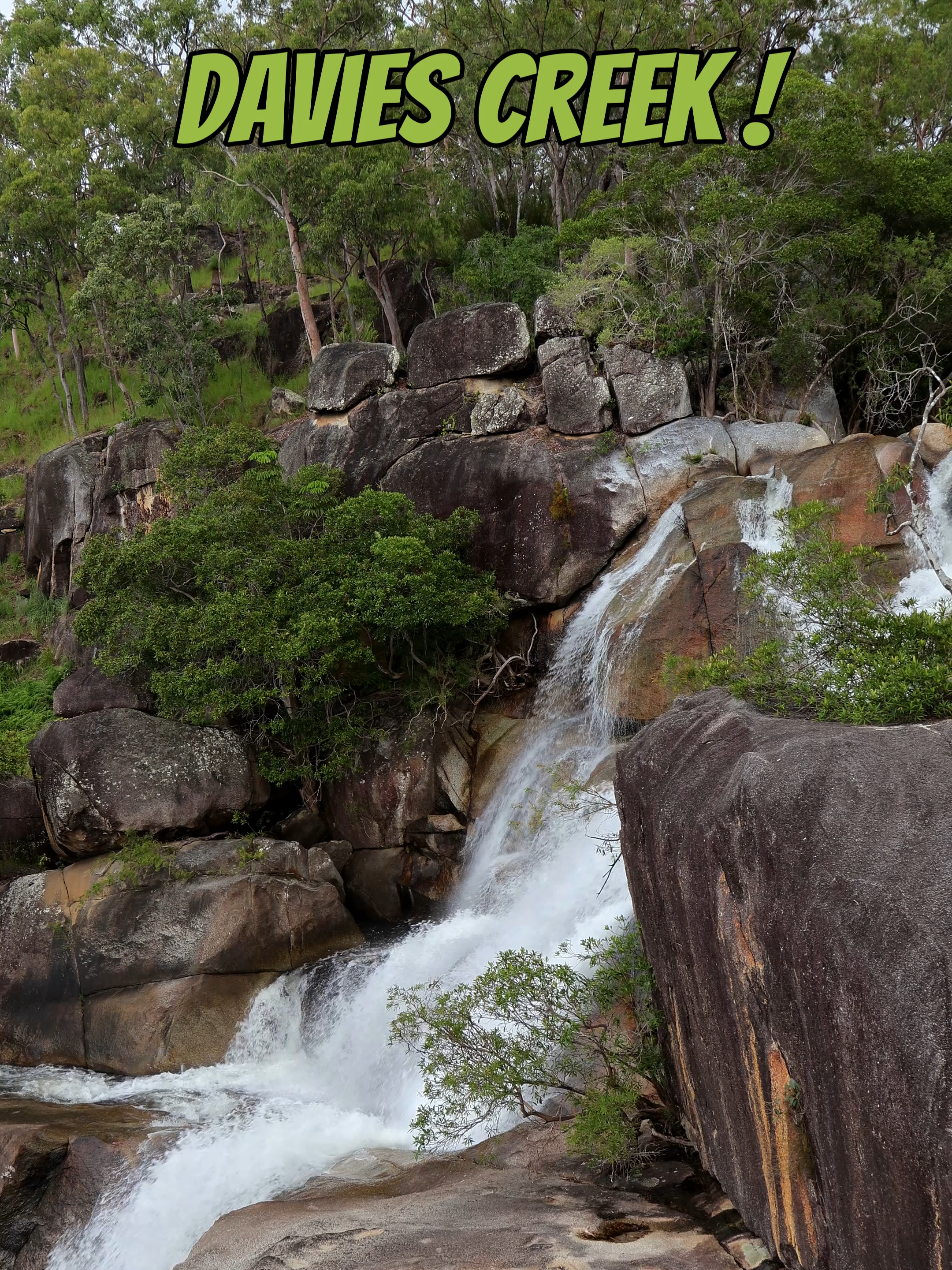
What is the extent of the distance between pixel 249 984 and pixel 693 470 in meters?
12.1

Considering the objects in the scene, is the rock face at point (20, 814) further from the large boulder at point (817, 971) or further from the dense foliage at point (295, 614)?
the large boulder at point (817, 971)

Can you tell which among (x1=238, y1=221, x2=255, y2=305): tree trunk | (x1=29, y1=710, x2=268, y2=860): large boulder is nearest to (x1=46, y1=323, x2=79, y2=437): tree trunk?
(x1=238, y1=221, x2=255, y2=305): tree trunk

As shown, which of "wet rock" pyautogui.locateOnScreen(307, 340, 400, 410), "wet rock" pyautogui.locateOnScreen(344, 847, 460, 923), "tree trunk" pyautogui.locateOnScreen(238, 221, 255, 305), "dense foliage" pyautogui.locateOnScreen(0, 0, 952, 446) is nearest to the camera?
"wet rock" pyautogui.locateOnScreen(344, 847, 460, 923)

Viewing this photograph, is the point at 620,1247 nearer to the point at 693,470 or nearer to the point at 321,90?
the point at 693,470

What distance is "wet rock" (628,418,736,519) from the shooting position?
63.4 ft

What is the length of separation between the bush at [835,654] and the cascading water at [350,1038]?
374cm

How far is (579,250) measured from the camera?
23.4m

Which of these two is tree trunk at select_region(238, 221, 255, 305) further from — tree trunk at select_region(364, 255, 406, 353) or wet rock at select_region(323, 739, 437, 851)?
wet rock at select_region(323, 739, 437, 851)

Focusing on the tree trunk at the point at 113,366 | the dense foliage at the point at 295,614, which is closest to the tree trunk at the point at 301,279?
the tree trunk at the point at 113,366

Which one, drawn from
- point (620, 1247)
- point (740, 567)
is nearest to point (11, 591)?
point (740, 567)

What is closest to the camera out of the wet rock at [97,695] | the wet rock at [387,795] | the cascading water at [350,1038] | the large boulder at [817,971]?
the large boulder at [817,971]

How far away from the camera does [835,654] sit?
9109mm

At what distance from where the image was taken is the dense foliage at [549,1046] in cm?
907

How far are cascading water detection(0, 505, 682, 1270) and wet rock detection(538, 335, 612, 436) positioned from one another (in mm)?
3967
